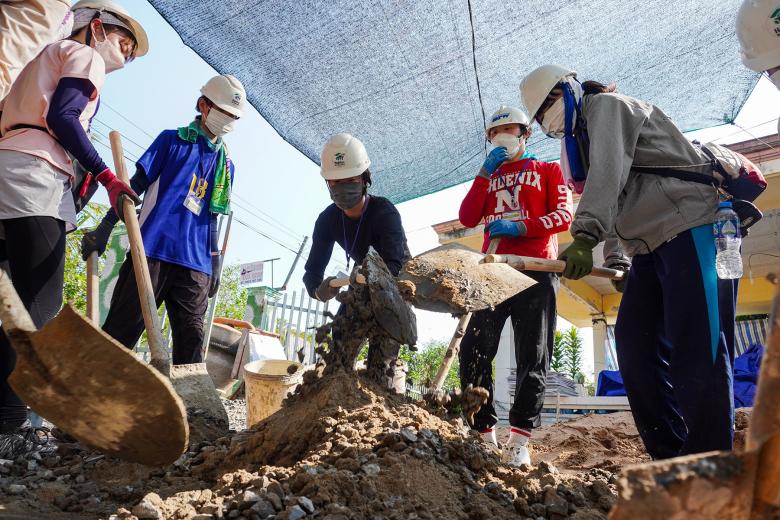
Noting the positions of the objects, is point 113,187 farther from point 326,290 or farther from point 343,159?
point 343,159

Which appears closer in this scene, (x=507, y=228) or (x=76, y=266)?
(x=507, y=228)

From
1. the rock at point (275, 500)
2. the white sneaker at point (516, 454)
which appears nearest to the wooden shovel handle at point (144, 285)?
the rock at point (275, 500)

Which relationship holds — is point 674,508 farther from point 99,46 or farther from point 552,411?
point 552,411

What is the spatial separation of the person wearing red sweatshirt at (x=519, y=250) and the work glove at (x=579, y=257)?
2.12 feet

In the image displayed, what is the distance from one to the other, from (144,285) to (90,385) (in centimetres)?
87

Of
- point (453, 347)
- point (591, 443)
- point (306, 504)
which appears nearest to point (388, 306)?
point (453, 347)

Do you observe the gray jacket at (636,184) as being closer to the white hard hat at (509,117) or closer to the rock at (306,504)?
the white hard hat at (509,117)

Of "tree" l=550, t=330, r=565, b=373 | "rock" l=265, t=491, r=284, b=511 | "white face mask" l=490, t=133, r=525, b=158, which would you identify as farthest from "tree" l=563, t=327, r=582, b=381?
"rock" l=265, t=491, r=284, b=511

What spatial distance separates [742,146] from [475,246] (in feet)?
11.1

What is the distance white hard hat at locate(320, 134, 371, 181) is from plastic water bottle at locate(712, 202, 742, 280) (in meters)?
1.99

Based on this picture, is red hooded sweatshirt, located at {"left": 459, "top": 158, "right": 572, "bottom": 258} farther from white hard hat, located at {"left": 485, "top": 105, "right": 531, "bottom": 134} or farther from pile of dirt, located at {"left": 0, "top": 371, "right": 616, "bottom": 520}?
pile of dirt, located at {"left": 0, "top": 371, "right": 616, "bottom": 520}

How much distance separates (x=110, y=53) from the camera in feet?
8.87

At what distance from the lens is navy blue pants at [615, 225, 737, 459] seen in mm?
1912

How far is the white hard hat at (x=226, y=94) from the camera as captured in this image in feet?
11.3
